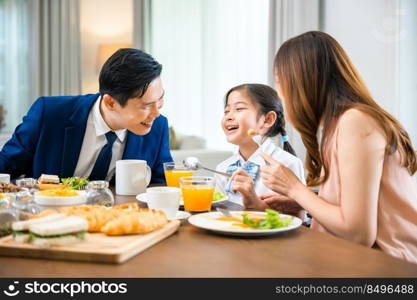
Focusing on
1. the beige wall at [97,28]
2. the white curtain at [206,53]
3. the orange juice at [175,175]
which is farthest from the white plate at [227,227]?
the beige wall at [97,28]

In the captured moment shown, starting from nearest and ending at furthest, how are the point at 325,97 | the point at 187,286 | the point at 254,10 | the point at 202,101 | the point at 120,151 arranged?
the point at 187,286, the point at 325,97, the point at 120,151, the point at 254,10, the point at 202,101

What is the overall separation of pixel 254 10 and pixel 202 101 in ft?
5.23

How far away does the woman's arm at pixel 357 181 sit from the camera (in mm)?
1293

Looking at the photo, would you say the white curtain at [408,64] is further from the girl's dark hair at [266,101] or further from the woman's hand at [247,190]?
the woman's hand at [247,190]

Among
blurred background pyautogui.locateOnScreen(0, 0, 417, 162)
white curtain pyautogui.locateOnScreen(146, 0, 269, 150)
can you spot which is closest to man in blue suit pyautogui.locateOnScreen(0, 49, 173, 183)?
blurred background pyautogui.locateOnScreen(0, 0, 417, 162)

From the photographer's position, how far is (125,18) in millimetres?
7570

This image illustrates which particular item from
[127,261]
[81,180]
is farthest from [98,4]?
[127,261]

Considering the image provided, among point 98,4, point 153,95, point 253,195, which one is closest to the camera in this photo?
point 253,195

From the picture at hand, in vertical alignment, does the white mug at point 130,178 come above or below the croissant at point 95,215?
below

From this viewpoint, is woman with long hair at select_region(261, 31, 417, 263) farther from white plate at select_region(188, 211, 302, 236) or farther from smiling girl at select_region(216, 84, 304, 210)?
smiling girl at select_region(216, 84, 304, 210)

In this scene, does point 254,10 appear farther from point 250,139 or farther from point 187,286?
point 187,286

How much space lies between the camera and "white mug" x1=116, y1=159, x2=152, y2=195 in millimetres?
1791

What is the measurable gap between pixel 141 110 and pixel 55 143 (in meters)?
0.43
